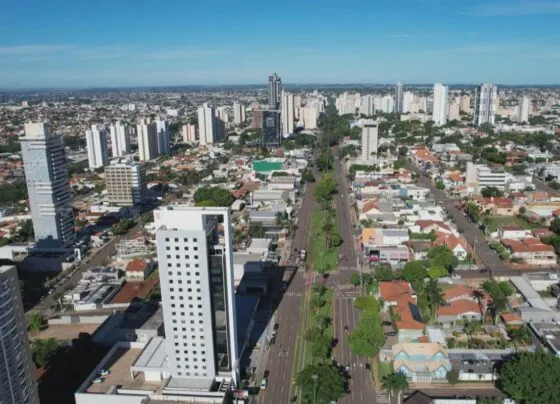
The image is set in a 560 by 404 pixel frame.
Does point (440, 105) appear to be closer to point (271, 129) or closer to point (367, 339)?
point (271, 129)

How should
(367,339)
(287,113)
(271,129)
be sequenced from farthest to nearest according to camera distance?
(287,113) → (271,129) → (367,339)

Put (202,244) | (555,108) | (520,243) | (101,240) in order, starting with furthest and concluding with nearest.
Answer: (555,108)
(101,240)
(520,243)
(202,244)

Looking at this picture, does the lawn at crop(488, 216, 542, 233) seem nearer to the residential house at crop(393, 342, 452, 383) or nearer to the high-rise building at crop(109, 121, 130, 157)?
the residential house at crop(393, 342, 452, 383)

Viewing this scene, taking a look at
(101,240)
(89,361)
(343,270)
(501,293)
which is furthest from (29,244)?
(501,293)

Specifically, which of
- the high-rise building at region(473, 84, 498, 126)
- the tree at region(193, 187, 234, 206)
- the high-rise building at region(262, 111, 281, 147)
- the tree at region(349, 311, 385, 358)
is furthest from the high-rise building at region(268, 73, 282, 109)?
the tree at region(349, 311, 385, 358)

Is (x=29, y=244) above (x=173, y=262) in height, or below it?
below

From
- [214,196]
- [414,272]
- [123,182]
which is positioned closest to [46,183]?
[123,182]

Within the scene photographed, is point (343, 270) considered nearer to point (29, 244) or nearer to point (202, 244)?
point (202, 244)

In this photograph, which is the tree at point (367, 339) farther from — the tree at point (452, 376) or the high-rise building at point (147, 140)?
the high-rise building at point (147, 140)
